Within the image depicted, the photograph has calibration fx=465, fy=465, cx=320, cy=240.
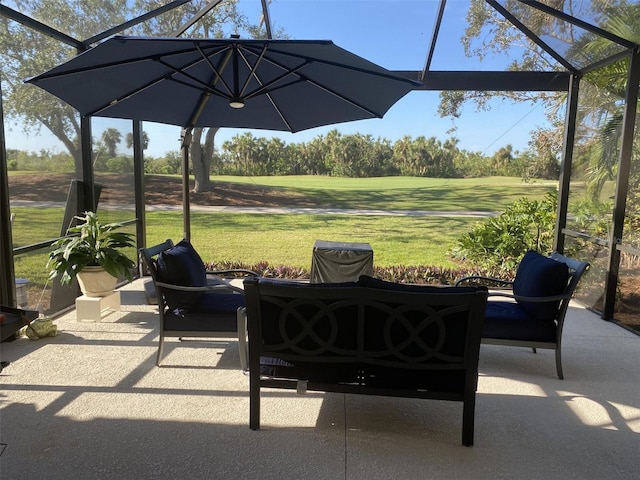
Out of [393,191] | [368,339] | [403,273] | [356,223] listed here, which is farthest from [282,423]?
[393,191]

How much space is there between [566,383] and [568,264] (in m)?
0.87

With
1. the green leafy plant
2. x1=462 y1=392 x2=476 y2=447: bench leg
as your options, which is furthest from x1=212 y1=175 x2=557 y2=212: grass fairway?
x1=462 y1=392 x2=476 y2=447: bench leg

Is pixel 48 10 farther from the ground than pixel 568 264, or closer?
farther from the ground

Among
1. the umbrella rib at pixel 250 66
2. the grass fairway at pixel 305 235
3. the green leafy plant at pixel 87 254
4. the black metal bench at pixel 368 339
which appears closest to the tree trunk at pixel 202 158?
the grass fairway at pixel 305 235

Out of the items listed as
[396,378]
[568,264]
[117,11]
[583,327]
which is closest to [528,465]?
[396,378]

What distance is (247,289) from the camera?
2.35m

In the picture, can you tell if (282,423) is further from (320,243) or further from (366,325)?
(320,243)

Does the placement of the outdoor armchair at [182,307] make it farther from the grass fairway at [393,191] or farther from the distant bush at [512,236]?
the grass fairway at [393,191]

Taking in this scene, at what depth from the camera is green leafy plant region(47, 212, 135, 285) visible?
13.7 ft

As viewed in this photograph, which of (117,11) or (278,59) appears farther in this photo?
(117,11)

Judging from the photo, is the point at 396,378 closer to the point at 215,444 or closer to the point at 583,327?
the point at 215,444

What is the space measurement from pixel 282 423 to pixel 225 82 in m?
2.54

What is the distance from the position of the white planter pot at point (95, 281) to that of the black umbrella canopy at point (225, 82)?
1.45 m

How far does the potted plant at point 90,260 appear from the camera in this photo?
4184mm
